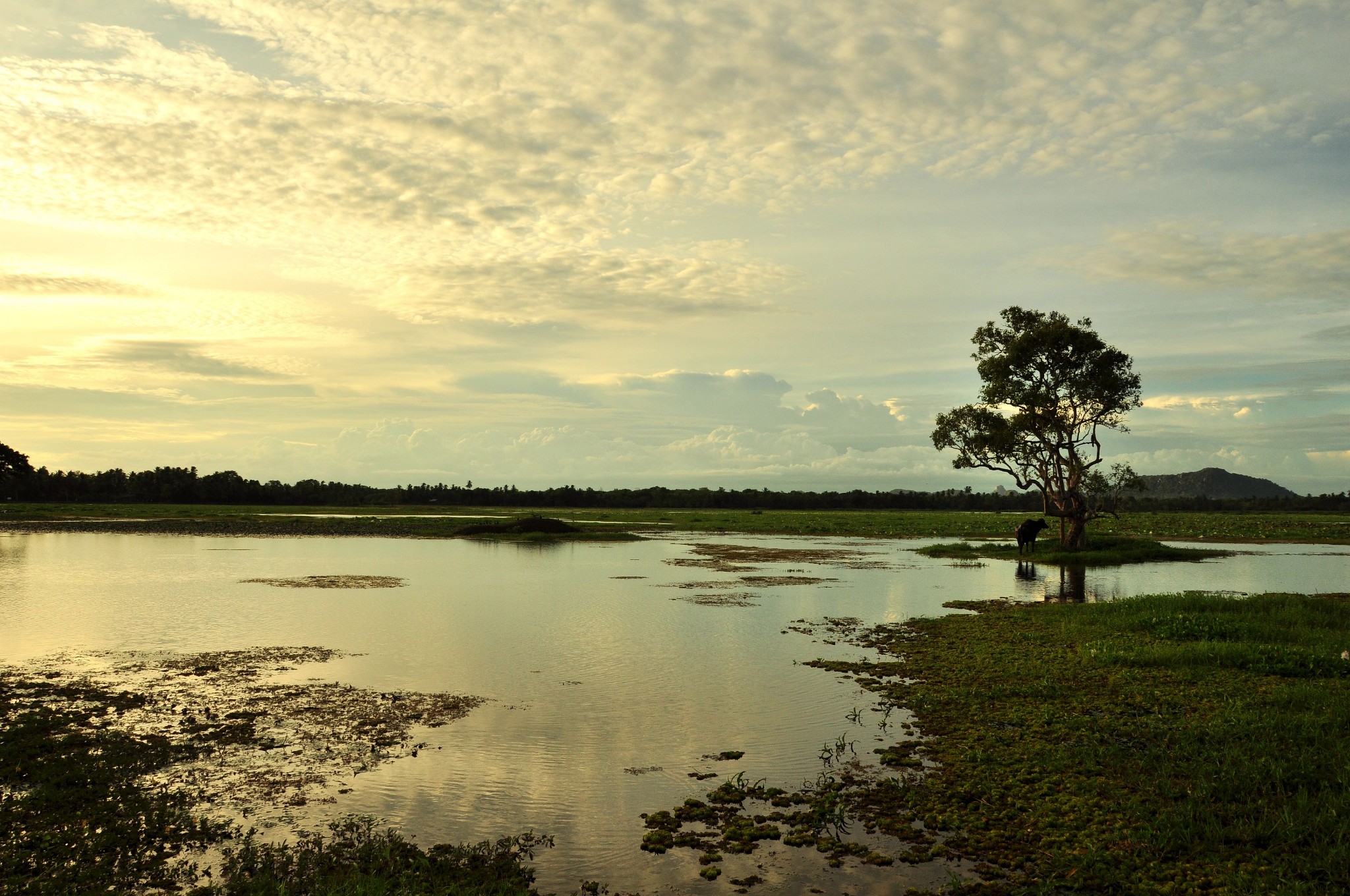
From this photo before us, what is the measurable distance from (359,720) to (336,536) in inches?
2584

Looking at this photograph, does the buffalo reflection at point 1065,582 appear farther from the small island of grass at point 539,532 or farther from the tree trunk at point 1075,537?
the small island of grass at point 539,532

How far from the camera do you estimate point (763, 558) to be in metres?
55.9

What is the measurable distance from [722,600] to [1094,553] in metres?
29.3

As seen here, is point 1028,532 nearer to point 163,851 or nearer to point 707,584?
point 707,584

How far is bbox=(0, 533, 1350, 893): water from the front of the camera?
11141 mm

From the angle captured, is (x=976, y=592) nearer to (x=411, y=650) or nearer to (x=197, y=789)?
(x=411, y=650)

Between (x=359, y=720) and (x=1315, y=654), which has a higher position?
(x=1315, y=654)

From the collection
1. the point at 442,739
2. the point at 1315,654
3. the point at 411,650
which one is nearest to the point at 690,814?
the point at 442,739

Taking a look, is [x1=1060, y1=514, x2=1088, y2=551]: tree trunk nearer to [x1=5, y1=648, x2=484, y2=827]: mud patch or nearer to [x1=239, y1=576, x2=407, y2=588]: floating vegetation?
[x1=239, y1=576, x2=407, y2=588]: floating vegetation

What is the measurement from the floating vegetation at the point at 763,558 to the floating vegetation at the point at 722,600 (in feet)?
38.0

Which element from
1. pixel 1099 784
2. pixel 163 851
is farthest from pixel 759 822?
pixel 163 851

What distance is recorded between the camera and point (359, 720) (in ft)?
51.1

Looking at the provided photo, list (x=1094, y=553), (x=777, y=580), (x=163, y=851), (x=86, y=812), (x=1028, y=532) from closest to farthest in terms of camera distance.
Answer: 1. (x=163, y=851)
2. (x=86, y=812)
3. (x=777, y=580)
4. (x=1094, y=553)
5. (x=1028, y=532)

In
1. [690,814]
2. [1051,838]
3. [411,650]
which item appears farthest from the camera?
[411,650]
